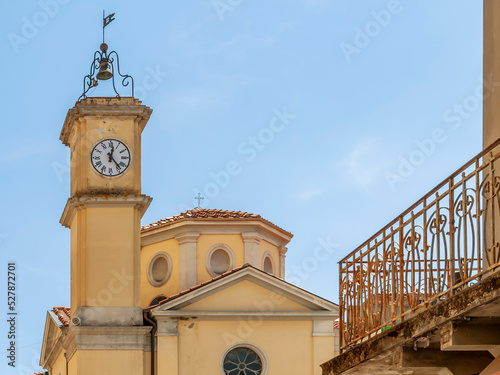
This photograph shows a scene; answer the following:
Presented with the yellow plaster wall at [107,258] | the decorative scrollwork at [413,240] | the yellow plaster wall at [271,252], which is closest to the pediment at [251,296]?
Result: the yellow plaster wall at [107,258]

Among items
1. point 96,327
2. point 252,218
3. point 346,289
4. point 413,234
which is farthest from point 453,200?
point 252,218

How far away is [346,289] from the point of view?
37.1 ft

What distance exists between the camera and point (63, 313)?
33.7m

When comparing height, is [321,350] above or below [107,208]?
below

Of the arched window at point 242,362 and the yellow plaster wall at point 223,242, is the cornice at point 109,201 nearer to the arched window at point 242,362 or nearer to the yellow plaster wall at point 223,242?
the arched window at point 242,362

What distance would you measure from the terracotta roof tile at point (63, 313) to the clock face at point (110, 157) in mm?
4241

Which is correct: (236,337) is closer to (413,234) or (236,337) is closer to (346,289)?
(346,289)

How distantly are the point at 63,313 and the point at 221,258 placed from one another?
4.76 m

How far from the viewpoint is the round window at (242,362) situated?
3041cm

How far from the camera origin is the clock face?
3073 centimetres

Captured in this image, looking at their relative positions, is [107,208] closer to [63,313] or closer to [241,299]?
[241,299]

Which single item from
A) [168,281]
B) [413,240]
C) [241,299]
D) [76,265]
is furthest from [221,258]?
[413,240]

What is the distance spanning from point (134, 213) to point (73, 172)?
212cm

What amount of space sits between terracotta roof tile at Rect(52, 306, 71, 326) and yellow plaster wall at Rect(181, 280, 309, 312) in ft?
12.6
